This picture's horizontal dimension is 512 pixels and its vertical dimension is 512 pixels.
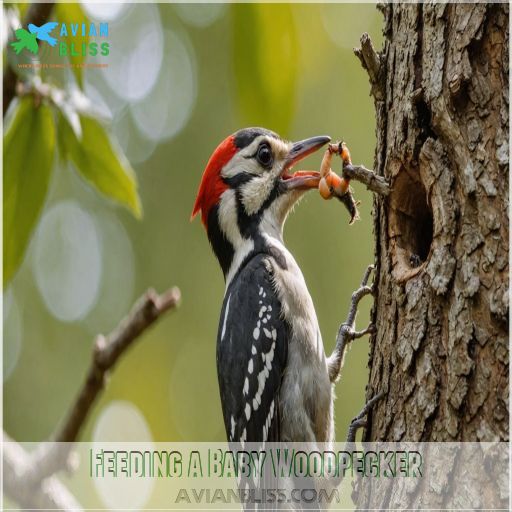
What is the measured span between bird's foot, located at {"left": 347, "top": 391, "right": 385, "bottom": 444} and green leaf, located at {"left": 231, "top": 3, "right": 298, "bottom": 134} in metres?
1.15

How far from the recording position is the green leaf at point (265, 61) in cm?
280

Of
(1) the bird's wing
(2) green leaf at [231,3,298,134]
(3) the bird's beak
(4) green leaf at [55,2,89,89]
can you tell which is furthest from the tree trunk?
(4) green leaf at [55,2,89,89]

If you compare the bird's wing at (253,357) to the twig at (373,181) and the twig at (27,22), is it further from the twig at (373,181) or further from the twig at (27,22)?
the twig at (27,22)

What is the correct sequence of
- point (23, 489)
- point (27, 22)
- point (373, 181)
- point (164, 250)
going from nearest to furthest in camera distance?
point (23, 489), point (27, 22), point (373, 181), point (164, 250)

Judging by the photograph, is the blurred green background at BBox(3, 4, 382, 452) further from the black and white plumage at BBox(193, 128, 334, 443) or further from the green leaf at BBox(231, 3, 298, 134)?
the green leaf at BBox(231, 3, 298, 134)

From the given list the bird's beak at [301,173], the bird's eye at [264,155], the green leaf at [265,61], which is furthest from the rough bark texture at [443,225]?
the bird's eye at [264,155]

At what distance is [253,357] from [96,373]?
1933mm

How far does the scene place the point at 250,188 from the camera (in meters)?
4.50

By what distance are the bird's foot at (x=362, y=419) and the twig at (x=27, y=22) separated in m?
1.78

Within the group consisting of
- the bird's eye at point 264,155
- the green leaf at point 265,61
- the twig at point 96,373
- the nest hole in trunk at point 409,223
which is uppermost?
the green leaf at point 265,61

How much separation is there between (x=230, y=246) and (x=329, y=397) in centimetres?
109

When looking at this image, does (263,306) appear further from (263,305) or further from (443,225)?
(443,225)

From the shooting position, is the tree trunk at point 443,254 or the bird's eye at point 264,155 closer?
the tree trunk at point 443,254

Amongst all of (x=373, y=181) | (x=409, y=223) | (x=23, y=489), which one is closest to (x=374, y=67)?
(x=373, y=181)
